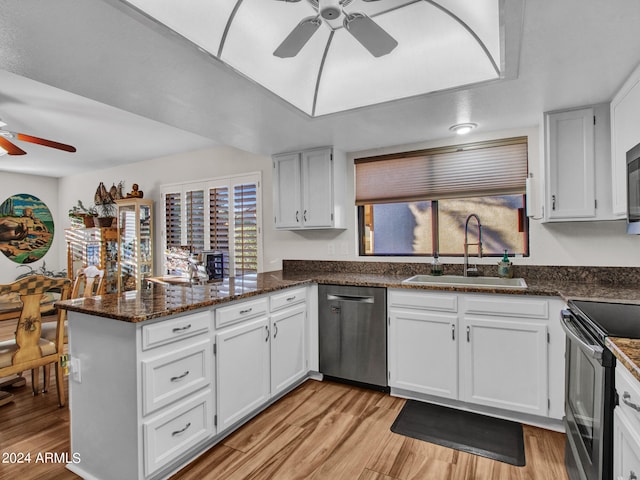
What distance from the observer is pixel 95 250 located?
5.49m

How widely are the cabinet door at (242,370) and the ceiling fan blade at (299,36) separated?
1590mm

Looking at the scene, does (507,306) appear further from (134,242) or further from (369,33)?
(134,242)

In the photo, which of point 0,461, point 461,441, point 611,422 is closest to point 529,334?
point 461,441

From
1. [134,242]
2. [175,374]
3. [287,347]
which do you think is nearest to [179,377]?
[175,374]

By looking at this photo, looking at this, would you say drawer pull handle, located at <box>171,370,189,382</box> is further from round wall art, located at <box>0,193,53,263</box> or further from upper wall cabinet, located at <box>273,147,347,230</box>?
round wall art, located at <box>0,193,53,263</box>

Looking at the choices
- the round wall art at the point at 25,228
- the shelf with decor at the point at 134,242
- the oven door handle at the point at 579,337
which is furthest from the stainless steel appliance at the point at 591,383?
the round wall art at the point at 25,228

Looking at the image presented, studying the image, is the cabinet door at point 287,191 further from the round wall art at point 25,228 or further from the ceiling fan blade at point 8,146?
the round wall art at point 25,228

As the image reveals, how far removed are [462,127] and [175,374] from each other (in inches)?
105

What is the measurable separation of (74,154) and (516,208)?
5467mm

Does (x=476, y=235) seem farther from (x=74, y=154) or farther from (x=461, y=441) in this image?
(x=74, y=154)

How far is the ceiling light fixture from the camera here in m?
2.72

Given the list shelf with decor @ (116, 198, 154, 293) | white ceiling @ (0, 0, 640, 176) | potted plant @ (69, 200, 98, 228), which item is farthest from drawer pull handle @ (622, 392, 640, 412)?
potted plant @ (69, 200, 98, 228)

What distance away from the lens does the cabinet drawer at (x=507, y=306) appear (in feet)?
7.24

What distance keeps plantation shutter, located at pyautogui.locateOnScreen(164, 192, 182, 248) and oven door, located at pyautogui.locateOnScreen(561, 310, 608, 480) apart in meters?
4.37
